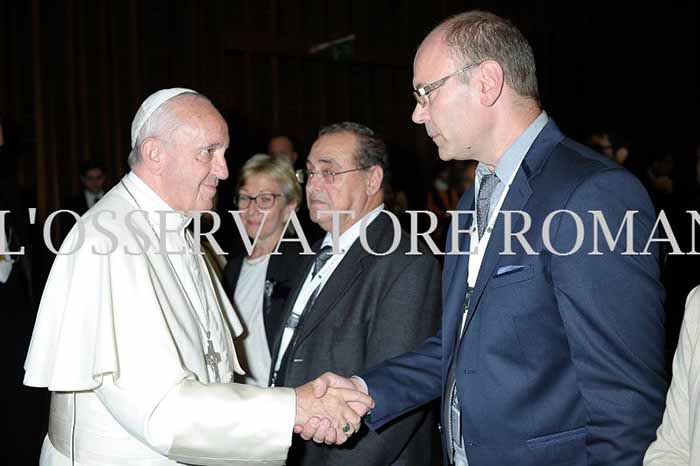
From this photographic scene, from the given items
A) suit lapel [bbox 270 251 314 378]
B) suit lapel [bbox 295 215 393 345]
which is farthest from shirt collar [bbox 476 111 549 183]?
suit lapel [bbox 270 251 314 378]

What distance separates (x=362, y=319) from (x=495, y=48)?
1.19 meters

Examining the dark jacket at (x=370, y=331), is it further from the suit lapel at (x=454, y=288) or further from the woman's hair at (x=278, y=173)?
the woman's hair at (x=278, y=173)

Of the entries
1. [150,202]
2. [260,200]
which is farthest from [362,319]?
[260,200]

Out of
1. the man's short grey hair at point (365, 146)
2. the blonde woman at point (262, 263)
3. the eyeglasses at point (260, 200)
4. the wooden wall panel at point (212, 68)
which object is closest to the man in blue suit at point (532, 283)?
the man's short grey hair at point (365, 146)

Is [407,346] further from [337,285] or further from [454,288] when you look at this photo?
[454,288]

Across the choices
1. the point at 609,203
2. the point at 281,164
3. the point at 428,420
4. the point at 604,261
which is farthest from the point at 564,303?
the point at 281,164

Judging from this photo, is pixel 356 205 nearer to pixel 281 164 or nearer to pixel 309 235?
pixel 281 164

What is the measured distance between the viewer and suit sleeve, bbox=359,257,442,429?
2.56 meters

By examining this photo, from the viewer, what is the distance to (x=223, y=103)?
757cm

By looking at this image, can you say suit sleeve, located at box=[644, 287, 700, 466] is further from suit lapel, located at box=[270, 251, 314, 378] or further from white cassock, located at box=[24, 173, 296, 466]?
suit lapel, located at box=[270, 251, 314, 378]

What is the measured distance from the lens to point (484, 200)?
89.9 inches

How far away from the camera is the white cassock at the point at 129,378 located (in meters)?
2.08

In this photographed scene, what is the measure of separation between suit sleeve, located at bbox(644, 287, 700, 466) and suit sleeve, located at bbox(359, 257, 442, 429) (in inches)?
37.8

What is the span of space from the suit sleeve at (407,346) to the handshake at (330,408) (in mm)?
58
